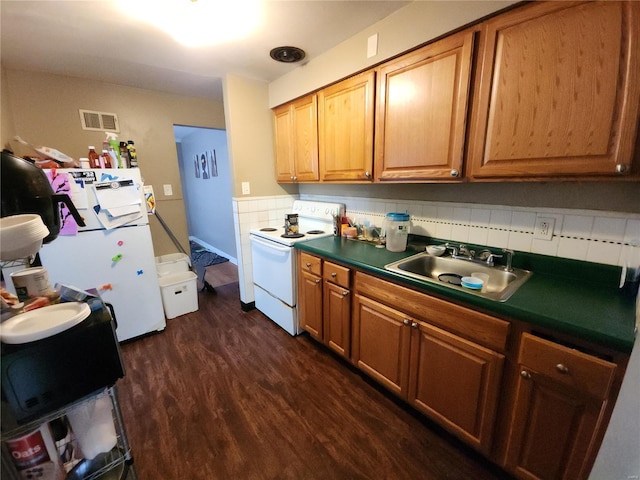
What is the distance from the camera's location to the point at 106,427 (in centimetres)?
100

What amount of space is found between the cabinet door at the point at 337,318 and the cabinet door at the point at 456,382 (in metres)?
0.50

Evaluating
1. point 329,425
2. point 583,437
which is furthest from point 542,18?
point 329,425

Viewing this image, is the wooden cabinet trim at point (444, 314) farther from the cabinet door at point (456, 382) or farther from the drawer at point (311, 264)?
the drawer at point (311, 264)

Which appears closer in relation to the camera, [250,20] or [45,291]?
[45,291]

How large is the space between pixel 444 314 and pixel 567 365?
44cm

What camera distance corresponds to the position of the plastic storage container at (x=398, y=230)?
178 centimetres

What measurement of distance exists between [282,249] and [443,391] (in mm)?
1448

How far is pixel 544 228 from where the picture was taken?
1396mm

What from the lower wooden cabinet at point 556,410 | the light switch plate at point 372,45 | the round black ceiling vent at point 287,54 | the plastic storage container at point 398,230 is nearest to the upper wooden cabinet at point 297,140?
the round black ceiling vent at point 287,54

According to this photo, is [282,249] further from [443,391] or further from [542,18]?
[542,18]

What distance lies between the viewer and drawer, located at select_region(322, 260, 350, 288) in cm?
→ 175

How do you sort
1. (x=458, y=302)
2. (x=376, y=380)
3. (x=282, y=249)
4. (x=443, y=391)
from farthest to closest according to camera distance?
(x=282, y=249)
(x=376, y=380)
(x=443, y=391)
(x=458, y=302)

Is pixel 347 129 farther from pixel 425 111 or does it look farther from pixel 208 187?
pixel 208 187

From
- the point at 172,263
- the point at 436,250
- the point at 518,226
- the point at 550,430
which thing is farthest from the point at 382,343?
the point at 172,263
